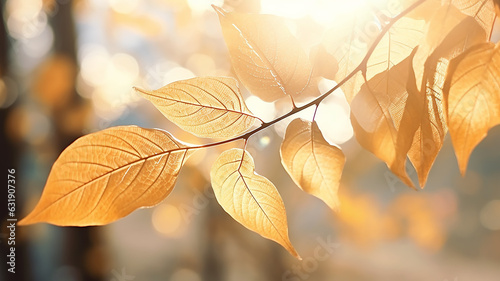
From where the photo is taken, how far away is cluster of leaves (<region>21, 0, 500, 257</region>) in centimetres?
17

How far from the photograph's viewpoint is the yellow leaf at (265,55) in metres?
0.19

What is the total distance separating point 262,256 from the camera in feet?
7.03

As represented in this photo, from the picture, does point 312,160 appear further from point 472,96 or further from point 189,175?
point 189,175

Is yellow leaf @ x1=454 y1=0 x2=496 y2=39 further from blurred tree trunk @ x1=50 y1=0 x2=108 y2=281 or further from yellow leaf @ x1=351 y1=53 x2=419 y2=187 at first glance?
blurred tree trunk @ x1=50 y1=0 x2=108 y2=281

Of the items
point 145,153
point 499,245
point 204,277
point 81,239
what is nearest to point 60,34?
point 81,239

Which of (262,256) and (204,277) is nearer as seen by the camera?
(262,256)

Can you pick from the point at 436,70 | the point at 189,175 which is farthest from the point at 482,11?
the point at 189,175

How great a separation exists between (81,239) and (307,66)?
120 centimetres

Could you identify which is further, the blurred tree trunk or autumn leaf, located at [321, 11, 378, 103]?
the blurred tree trunk

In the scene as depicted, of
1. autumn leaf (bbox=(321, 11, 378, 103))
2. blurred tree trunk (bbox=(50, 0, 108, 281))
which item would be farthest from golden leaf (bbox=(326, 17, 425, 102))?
blurred tree trunk (bbox=(50, 0, 108, 281))

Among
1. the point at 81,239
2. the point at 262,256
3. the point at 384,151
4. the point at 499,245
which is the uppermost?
the point at 384,151

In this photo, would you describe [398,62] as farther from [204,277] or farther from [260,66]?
[204,277]

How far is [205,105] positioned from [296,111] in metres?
0.04

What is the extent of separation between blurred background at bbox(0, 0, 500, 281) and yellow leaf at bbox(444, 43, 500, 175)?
6cm
